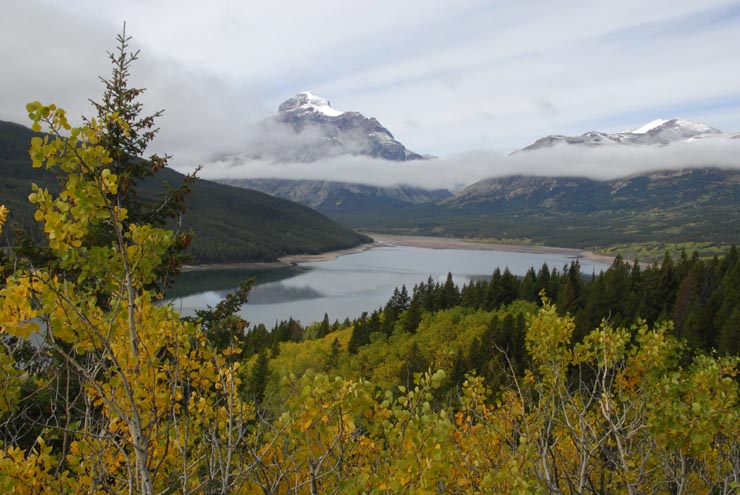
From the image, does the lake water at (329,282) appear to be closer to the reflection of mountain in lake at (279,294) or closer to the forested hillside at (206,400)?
the reflection of mountain in lake at (279,294)

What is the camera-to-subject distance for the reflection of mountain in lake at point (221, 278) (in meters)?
92.4

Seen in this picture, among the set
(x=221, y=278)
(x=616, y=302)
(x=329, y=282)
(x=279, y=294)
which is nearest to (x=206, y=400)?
(x=616, y=302)

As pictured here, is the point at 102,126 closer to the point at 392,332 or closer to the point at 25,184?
the point at 392,332

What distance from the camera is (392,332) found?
47156 mm

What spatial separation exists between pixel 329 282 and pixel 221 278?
25181 millimetres

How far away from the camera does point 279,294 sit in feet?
305

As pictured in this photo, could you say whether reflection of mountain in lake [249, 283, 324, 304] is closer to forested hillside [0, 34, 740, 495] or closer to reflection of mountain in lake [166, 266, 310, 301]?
reflection of mountain in lake [166, 266, 310, 301]

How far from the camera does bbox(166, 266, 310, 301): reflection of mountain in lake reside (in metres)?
92.4

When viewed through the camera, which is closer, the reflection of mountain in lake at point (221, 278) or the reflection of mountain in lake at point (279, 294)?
the reflection of mountain in lake at point (279, 294)

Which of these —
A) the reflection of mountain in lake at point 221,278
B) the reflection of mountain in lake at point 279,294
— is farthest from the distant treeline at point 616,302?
the reflection of mountain in lake at point 221,278

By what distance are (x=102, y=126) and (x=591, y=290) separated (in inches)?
2033

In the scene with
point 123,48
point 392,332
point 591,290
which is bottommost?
point 392,332

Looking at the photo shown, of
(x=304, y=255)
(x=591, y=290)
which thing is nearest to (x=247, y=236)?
(x=304, y=255)

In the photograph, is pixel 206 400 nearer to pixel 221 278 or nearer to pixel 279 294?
pixel 279 294
